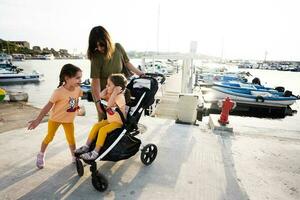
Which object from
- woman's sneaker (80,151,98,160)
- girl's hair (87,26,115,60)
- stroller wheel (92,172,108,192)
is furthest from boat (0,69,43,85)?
stroller wheel (92,172,108,192)

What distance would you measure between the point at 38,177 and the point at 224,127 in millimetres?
4260

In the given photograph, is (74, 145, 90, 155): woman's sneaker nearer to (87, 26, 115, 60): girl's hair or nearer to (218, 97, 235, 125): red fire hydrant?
(87, 26, 115, 60): girl's hair

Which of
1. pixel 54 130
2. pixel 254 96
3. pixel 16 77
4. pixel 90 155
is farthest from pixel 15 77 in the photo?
pixel 90 155

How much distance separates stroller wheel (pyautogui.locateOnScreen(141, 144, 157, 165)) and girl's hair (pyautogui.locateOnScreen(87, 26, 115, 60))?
155 centimetres

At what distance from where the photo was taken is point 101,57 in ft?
10.6

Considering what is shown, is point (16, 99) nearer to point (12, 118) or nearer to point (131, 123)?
point (12, 118)

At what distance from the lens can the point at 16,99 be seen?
549 inches

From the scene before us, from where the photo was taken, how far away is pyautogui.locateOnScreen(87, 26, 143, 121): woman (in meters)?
3.06

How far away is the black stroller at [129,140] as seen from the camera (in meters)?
2.88

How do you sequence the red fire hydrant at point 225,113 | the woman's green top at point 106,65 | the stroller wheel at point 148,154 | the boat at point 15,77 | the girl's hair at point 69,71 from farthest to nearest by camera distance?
1. the boat at point 15,77
2. the red fire hydrant at point 225,113
3. the stroller wheel at point 148,154
4. the woman's green top at point 106,65
5. the girl's hair at point 69,71

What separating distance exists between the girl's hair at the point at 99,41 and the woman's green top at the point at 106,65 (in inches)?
3.2

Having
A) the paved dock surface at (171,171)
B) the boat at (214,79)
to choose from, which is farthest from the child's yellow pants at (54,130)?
the boat at (214,79)

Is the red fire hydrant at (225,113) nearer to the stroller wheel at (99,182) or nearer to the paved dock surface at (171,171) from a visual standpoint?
the paved dock surface at (171,171)

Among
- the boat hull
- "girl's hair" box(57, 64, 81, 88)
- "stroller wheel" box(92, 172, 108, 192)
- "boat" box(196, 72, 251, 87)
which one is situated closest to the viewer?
"stroller wheel" box(92, 172, 108, 192)
